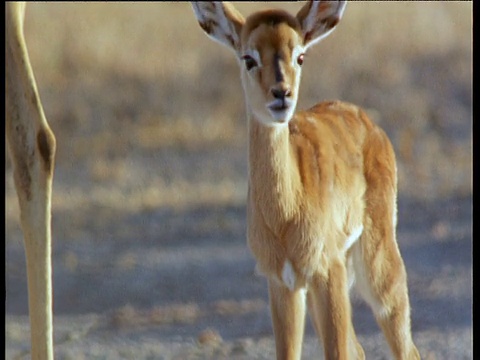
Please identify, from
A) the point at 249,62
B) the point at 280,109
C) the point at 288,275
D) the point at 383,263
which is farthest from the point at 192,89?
the point at 280,109

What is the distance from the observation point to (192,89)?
27.7 ft

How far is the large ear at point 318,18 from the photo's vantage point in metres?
4.16

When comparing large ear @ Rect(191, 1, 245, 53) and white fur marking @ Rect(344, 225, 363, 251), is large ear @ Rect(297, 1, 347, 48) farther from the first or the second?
white fur marking @ Rect(344, 225, 363, 251)

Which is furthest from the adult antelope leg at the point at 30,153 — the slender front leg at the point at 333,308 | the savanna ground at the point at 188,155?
the savanna ground at the point at 188,155

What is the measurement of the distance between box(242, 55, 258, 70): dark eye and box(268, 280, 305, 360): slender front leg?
0.77 metres

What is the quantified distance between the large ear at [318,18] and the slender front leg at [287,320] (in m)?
0.84

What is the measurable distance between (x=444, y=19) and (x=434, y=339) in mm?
3019

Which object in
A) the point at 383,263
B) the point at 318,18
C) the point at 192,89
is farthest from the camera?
the point at 192,89

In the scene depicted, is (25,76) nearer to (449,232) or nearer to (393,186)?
(393,186)

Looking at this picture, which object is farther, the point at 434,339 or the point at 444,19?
the point at 444,19

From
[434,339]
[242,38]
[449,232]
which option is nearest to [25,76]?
[242,38]

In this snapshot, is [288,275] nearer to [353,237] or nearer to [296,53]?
[353,237]

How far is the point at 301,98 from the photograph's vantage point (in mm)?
7891

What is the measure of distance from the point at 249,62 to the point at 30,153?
707 mm
